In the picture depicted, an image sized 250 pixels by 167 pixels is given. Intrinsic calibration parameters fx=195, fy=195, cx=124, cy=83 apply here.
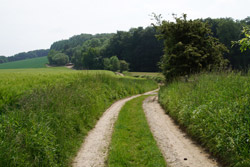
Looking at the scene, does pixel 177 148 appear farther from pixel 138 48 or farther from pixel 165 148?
pixel 138 48

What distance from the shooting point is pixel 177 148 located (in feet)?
22.3

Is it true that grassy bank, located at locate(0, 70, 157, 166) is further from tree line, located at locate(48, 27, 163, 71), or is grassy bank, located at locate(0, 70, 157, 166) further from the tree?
tree line, located at locate(48, 27, 163, 71)

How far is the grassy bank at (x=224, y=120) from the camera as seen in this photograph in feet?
16.4

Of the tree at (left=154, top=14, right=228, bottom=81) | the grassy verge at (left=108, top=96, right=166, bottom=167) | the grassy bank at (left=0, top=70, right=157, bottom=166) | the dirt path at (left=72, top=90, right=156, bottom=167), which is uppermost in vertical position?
the tree at (left=154, top=14, right=228, bottom=81)

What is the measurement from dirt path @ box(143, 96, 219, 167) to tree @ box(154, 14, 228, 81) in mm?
6813

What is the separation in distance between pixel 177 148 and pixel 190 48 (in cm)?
964

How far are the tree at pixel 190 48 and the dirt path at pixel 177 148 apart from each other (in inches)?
268

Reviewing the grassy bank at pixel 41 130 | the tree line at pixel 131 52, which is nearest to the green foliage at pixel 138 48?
the tree line at pixel 131 52

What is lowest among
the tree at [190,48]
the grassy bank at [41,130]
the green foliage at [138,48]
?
the grassy bank at [41,130]

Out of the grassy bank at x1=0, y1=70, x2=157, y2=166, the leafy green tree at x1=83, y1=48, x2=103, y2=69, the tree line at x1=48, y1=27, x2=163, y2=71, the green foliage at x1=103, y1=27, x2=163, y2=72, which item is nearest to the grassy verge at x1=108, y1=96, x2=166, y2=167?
the grassy bank at x1=0, y1=70, x2=157, y2=166

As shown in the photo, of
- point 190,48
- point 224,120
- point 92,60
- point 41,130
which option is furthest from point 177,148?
point 92,60

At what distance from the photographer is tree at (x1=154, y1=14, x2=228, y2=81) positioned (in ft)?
49.5

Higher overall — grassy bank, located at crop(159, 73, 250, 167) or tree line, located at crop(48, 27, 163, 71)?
tree line, located at crop(48, 27, 163, 71)

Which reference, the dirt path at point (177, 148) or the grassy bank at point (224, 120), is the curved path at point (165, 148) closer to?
the dirt path at point (177, 148)
